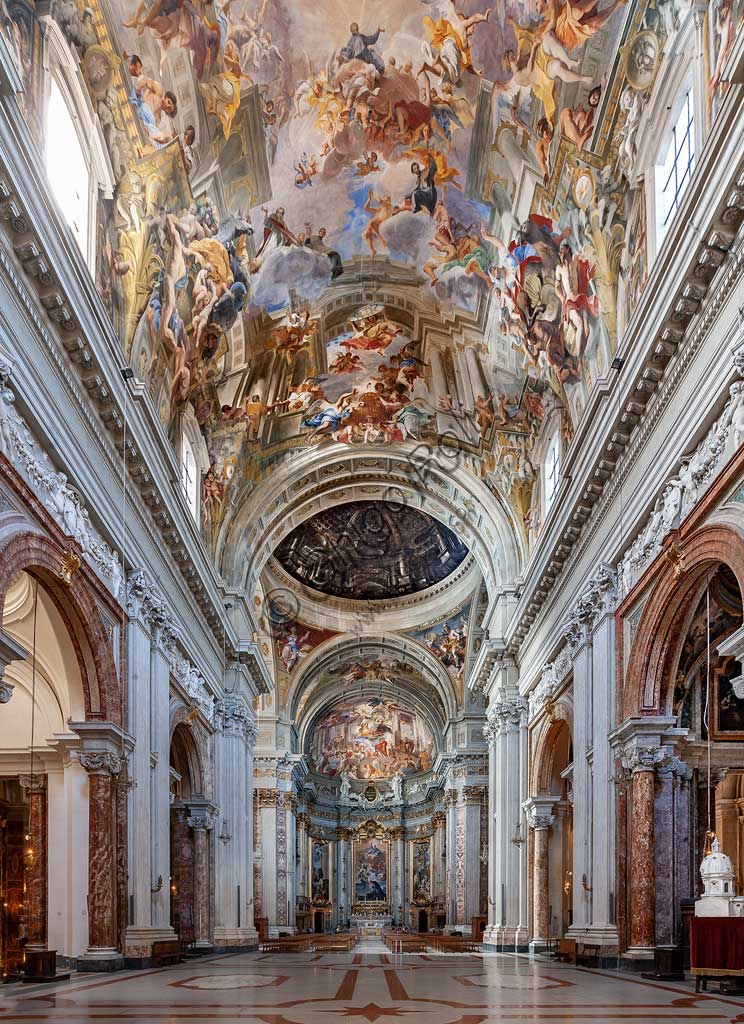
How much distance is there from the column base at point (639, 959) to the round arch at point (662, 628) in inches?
126

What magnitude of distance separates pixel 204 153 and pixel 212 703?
14115 millimetres

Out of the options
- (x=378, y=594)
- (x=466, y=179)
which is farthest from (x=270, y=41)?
(x=378, y=594)

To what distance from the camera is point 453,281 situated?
22.9 m

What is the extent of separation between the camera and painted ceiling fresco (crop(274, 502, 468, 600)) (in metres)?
39.0

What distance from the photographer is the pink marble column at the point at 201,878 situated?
994 inches

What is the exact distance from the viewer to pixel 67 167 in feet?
46.6

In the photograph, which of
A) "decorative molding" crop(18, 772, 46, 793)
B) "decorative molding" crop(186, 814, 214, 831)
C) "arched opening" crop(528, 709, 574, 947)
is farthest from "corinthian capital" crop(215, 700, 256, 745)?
"decorative molding" crop(18, 772, 46, 793)

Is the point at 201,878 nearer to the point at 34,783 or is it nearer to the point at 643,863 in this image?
the point at 34,783

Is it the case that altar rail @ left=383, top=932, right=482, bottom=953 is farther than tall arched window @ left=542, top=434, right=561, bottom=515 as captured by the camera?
Yes

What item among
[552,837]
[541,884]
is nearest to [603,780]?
[541,884]

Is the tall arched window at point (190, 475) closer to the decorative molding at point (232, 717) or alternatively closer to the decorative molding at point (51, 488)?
the decorative molding at point (232, 717)

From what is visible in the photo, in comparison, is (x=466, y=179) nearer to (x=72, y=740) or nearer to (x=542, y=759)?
(x=72, y=740)

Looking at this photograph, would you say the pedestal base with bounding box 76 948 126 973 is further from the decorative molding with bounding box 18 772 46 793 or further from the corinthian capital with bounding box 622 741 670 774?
the corinthian capital with bounding box 622 741 670 774

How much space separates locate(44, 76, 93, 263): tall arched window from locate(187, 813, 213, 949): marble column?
14834mm
